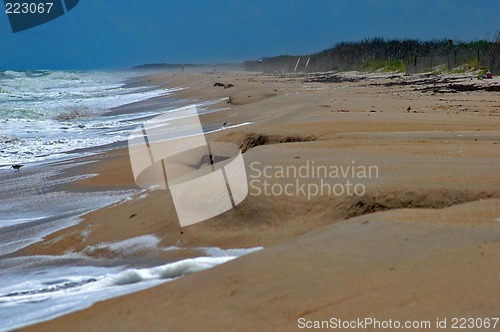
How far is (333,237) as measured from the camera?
9.39 feet

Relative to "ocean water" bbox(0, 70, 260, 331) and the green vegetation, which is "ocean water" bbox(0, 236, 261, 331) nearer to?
"ocean water" bbox(0, 70, 260, 331)

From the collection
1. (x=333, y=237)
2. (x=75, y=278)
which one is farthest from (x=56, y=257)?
(x=333, y=237)

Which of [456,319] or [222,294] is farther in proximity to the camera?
[222,294]

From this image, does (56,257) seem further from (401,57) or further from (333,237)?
(401,57)

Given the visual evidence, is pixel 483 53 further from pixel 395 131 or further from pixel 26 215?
pixel 26 215

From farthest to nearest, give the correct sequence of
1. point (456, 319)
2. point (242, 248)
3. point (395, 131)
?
point (395, 131) → point (242, 248) → point (456, 319)

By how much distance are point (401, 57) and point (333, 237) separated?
141ft

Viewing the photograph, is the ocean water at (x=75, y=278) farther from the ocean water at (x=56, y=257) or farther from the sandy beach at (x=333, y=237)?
the sandy beach at (x=333, y=237)

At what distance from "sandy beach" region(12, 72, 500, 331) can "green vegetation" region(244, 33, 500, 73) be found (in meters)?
17.3

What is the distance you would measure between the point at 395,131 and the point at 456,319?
4.43m

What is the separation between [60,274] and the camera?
12.0ft

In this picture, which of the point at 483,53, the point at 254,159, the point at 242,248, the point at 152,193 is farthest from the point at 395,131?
the point at 483,53

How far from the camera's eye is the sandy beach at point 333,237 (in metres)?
2.20

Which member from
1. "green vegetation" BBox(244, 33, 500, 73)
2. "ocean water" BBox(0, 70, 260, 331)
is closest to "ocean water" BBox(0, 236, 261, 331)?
"ocean water" BBox(0, 70, 260, 331)
